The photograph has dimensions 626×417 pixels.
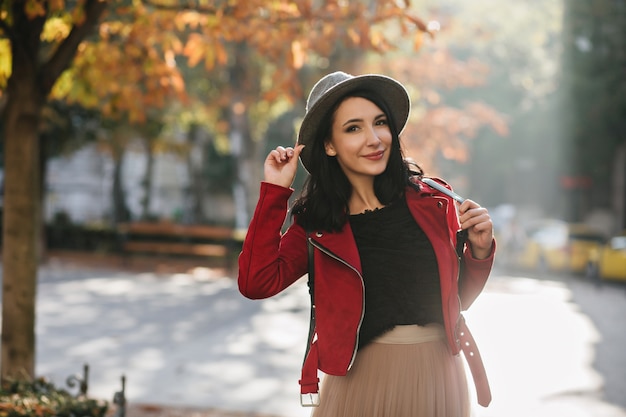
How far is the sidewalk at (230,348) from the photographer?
247 inches

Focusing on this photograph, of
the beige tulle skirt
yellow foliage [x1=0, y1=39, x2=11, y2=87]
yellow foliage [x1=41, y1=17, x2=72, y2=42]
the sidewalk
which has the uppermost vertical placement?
yellow foliage [x1=41, y1=17, x2=72, y2=42]

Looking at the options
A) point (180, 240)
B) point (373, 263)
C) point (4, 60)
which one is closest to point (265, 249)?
point (373, 263)

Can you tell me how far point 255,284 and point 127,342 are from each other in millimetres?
6932

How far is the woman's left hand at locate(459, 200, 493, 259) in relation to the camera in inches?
92.1

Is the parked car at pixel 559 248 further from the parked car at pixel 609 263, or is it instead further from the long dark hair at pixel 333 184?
the long dark hair at pixel 333 184

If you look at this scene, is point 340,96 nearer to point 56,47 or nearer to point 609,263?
point 56,47

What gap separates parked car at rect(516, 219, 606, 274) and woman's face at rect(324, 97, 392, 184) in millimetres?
17830

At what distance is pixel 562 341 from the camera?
30.9ft

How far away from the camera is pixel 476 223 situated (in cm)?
235

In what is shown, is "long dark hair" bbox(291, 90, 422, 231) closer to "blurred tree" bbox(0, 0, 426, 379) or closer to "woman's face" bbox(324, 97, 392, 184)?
"woman's face" bbox(324, 97, 392, 184)

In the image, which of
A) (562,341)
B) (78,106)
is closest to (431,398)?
(562,341)

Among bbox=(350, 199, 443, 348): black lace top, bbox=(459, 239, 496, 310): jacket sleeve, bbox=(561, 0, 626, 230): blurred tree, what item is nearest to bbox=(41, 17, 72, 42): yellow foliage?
bbox=(350, 199, 443, 348): black lace top

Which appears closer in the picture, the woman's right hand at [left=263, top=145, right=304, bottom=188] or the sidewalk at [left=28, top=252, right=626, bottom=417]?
the woman's right hand at [left=263, top=145, right=304, bottom=188]

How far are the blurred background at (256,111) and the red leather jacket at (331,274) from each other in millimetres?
2408
